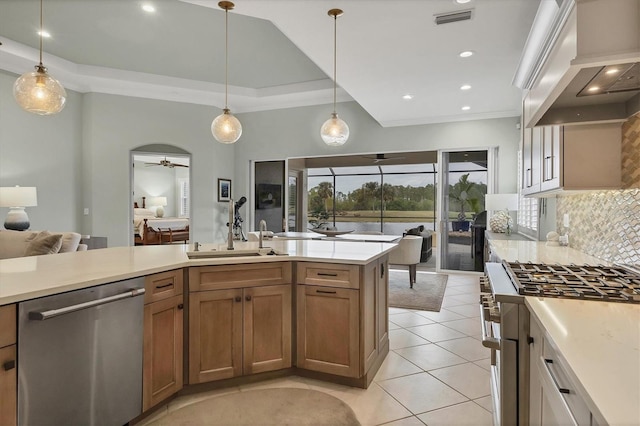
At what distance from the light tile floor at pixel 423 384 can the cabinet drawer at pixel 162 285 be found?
0.69 meters

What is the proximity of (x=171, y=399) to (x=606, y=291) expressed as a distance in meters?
2.37

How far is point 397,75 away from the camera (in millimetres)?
4246

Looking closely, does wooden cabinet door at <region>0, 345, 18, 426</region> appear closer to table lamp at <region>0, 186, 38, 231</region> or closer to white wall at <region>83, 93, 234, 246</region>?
table lamp at <region>0, 186, 38, 231</region>

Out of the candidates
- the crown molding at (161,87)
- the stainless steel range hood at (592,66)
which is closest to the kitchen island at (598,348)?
the stainless steel range hood at (592,66)

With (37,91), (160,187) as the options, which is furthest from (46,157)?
(160,187)

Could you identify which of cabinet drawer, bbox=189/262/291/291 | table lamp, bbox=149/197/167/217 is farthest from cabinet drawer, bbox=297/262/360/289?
table lamp, bbox=149/197/167/217

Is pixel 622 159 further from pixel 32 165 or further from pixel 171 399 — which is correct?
pixel 32 165

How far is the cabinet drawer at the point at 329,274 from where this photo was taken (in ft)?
7.86

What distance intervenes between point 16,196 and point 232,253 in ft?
13.2

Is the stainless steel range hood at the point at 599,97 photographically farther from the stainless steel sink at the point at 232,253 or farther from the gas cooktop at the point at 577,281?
the stainless steel sink at the point at 232,253

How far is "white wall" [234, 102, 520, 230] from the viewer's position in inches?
243

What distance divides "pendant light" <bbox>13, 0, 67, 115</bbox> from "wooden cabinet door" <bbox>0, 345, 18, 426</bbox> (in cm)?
213

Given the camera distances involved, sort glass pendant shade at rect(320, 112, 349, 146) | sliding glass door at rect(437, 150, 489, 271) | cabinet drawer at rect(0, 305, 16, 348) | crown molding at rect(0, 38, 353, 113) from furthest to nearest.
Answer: sliding glass door at rect(437, 150, 489, 271) < crown molding at rect(0, 38, 353, 113) < glass pendant shade at rect(320, 112, 349, 146) < cabinet drawer at rect(0, 305, 16, 348)

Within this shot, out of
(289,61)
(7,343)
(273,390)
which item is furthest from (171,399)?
(289,61)
